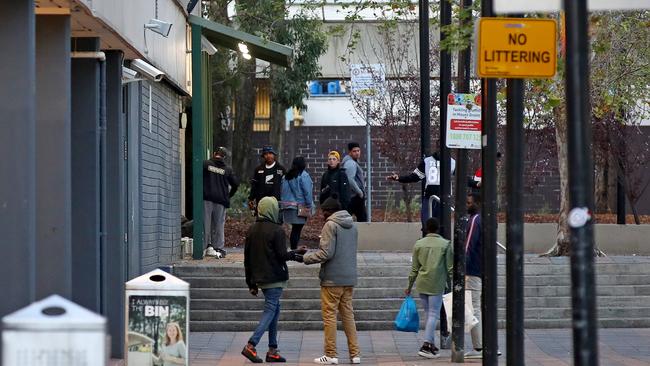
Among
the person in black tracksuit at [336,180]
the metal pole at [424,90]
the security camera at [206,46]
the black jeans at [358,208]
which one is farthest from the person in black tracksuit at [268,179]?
the metal pole at [424,90]

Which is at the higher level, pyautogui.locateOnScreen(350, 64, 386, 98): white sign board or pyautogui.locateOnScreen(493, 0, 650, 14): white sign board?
pyautogui.locateOnScreen(350, 64, 386, 98): white sign board

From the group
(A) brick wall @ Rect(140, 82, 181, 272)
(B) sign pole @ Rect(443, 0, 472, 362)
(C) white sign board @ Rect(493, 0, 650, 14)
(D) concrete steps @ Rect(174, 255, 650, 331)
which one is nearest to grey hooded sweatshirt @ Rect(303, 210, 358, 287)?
(B) sign pole @ Rect(443, 0, 472, 362)

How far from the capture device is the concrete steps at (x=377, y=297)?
17.2m

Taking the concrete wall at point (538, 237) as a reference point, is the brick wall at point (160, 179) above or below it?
above

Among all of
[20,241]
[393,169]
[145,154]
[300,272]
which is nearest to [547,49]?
[20,241]

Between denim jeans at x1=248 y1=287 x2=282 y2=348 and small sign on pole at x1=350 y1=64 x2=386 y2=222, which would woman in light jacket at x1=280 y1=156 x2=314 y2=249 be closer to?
small sign on pole at x1=350 y1=64 x2=386 y2=222

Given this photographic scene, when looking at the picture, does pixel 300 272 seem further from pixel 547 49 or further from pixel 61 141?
pixel 547 49

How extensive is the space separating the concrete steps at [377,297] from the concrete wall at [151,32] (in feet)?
10.0

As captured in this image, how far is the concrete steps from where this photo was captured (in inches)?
678

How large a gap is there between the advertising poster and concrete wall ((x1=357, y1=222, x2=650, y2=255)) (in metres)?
13.0

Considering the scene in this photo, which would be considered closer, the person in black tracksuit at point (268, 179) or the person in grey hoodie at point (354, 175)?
the person in black tracksuit at point (268, 179)

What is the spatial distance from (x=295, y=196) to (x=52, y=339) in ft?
48.8

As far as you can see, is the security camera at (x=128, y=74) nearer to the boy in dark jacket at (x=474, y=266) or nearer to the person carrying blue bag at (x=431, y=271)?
the person carrying blue bag at (x=431, y=271)

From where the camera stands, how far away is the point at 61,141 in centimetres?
1109
